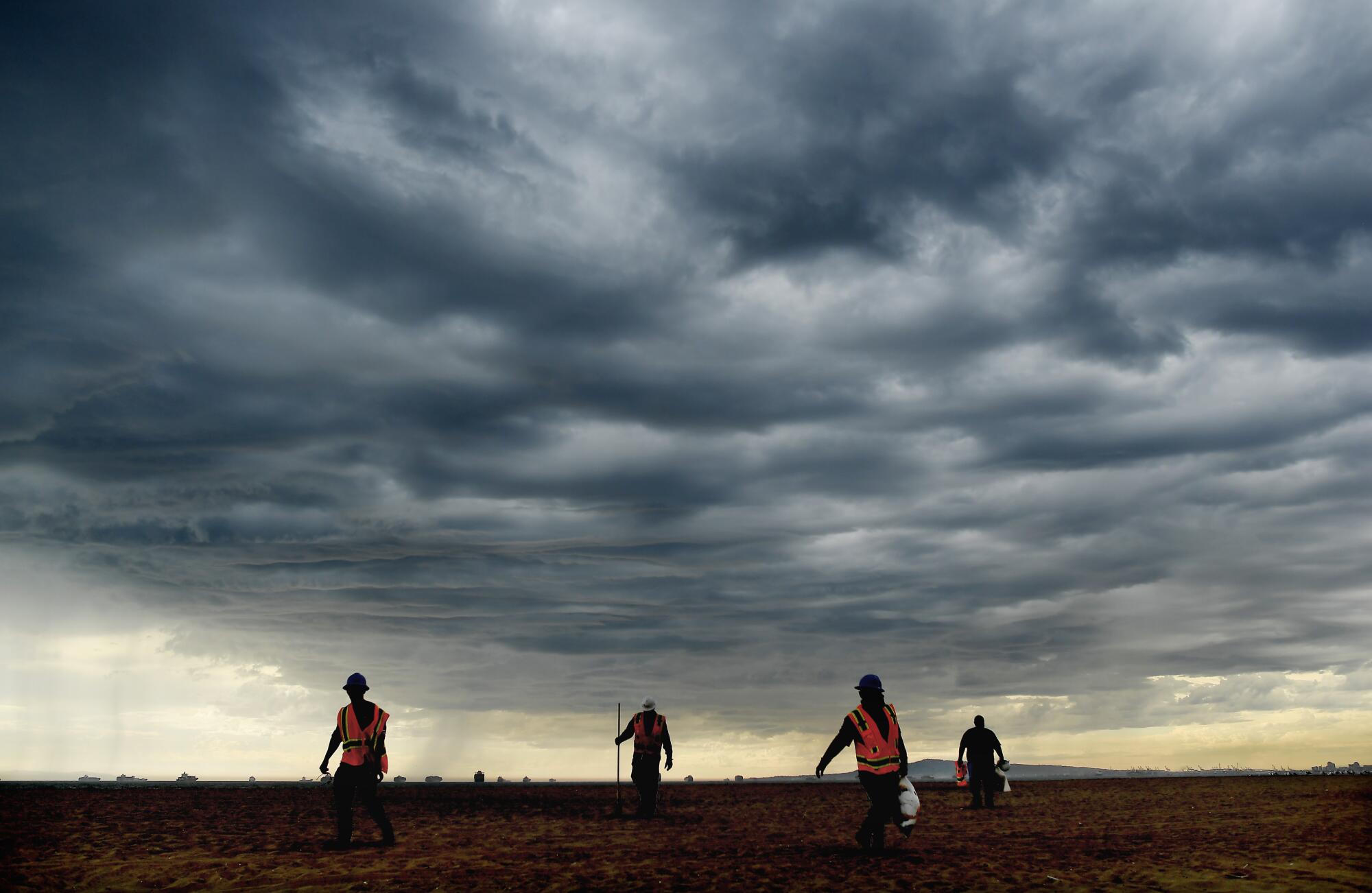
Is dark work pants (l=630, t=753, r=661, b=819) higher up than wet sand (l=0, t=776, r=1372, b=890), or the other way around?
dark work pants (l=630, t=753, r=661, b=819)

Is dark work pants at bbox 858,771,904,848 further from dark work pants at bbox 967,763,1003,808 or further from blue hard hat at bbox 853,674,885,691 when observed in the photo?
dark work pants at bbox 967,763,1003,808

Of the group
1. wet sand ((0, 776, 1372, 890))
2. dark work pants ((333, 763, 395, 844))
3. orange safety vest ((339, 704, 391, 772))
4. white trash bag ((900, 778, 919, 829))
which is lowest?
wet sand ((0, 776, 1372, 890))

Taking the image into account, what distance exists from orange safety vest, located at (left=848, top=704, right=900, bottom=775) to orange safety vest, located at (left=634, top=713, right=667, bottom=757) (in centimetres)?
1004

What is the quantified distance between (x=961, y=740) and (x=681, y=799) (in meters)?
14.1

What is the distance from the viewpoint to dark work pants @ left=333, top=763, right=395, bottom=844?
17.6m

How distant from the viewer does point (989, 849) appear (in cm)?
1695

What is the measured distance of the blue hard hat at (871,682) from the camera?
53.3 feet

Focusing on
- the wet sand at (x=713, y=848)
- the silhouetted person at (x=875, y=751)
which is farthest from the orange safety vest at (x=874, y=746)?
the wet sand at (x=713, y=848)

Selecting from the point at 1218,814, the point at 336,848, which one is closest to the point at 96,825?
the point at 336,848

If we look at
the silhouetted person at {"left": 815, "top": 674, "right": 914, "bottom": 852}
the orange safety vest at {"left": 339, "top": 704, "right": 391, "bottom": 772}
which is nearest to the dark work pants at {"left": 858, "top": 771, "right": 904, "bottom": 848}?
the silhouetted person at {"left": 815, "top": 674, "right": 914, "bottom": 852}

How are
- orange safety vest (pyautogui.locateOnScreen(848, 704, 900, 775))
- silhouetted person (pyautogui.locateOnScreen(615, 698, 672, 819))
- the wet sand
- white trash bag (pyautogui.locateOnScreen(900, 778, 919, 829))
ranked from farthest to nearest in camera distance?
silhouetted person (pyautogui.locateOnScreen(615, 698, 672, 819)) < white trash bag (pyautogui.locateOnScreen(900, 778, 919, 829)) < orange safety vest (pyautogui.locateOnScreen(848, 704, 900, 775)) < the wet sand

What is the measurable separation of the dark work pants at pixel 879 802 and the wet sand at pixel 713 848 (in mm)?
473

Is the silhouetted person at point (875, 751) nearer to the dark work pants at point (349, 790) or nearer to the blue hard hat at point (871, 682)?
the blue hard hat at point (871, 682)

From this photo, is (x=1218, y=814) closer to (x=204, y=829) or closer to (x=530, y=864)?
(x=530, y=864)
